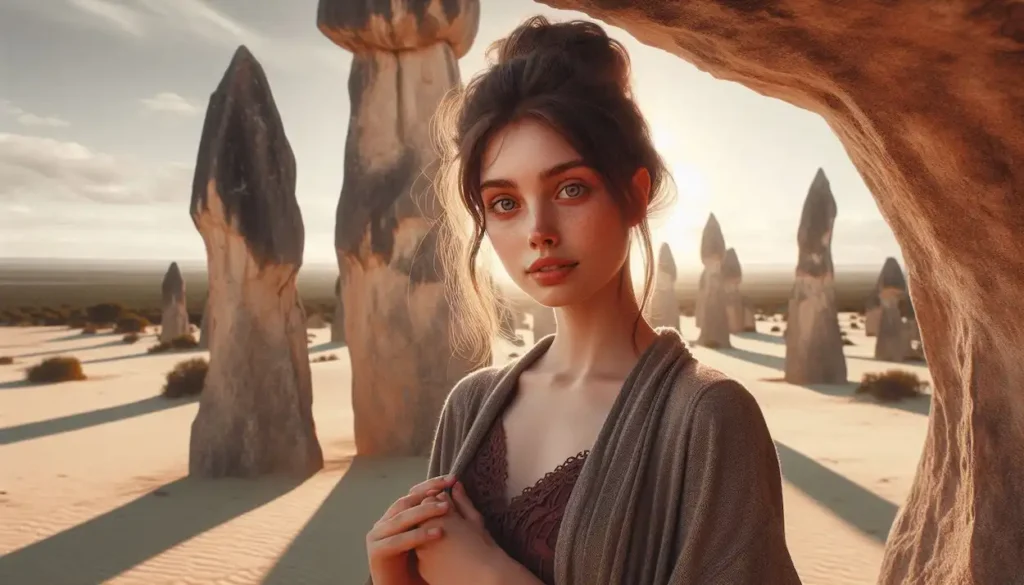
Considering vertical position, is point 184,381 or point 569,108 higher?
point 569,108

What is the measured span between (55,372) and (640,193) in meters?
16.8

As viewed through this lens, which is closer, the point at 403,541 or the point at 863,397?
the point at 403,541

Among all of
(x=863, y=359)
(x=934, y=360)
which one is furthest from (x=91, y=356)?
(x=934, y=360)

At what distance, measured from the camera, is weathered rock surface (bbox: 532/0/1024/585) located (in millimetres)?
1391

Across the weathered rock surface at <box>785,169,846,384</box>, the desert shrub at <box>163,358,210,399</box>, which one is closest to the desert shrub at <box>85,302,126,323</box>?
the desert shrub at <box>163,358,210,399</box>

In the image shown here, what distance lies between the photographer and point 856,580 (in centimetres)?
556

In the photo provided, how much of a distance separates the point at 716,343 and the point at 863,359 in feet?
13.1

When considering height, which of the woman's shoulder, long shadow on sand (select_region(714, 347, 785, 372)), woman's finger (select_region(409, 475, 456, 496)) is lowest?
long shadow on sand (select_region(714, 347, 785, 372))

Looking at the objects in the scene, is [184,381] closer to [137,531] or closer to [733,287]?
[137,531]

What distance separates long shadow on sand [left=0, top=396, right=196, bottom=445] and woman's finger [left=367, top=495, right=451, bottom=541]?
10.3 meters

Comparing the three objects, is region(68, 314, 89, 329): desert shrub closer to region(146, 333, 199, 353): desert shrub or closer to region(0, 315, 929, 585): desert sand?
region(146, 333, 199, 353): desert shrub

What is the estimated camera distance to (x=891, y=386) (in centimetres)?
1313

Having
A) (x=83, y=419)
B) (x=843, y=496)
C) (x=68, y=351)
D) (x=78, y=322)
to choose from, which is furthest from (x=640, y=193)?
(x=78, y=322)

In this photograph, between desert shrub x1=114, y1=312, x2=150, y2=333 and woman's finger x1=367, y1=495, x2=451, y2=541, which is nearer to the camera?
woman's finger x1=367, y1=495, x2=451, y2=541
